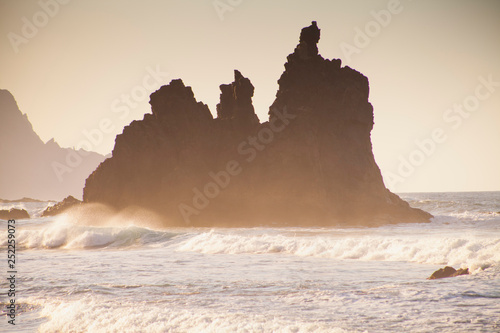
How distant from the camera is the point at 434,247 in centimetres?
1938

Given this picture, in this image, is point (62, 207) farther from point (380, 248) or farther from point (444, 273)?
point (444, 273)

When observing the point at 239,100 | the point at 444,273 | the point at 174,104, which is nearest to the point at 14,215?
the point at 174,104

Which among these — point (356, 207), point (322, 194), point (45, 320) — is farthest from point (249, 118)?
point (45, 320)

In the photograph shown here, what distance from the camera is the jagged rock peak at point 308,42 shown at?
57.8 meters

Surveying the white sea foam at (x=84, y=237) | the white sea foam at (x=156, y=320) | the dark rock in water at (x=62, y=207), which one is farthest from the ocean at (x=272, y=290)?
the dark rock in water at (x=62, y=207)

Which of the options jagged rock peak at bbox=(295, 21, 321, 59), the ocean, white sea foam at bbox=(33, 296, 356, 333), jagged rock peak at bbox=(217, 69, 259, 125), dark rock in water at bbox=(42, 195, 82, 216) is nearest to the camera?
white sea foam at bbox=(33, 296, 356, 333)

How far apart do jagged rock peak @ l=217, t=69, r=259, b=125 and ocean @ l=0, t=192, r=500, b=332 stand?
1434 inches

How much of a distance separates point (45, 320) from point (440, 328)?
9.18 metres

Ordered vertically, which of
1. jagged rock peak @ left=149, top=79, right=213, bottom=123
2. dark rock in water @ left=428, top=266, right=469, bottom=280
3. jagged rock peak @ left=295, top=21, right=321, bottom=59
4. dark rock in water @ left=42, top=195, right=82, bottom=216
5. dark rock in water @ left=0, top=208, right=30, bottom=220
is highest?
jagged rock peak @ left=295, top=21, right=321, bottom=59

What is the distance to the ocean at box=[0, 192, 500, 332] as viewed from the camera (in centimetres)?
927

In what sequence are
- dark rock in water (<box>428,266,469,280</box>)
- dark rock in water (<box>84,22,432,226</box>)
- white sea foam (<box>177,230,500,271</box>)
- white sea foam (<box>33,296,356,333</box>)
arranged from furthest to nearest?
dark rock in water (<box>84,22,432,226</box>) → white sea foam (<box>177,230,500,271</box>) → dark rock in water (<box>428,266,469,280</box>) → white sea foam (<box>33,296,356,333</box>)

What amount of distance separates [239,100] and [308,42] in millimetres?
12291

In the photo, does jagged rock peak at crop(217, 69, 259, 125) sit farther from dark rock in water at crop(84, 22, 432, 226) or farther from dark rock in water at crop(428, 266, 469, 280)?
dark rock in water at crop(428, 266, 469, 280)

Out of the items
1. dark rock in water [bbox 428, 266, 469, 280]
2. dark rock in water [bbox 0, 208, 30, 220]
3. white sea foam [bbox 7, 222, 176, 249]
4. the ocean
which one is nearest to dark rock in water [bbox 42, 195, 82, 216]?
dark rock in water [bbox 0, 208, 30, 220]
